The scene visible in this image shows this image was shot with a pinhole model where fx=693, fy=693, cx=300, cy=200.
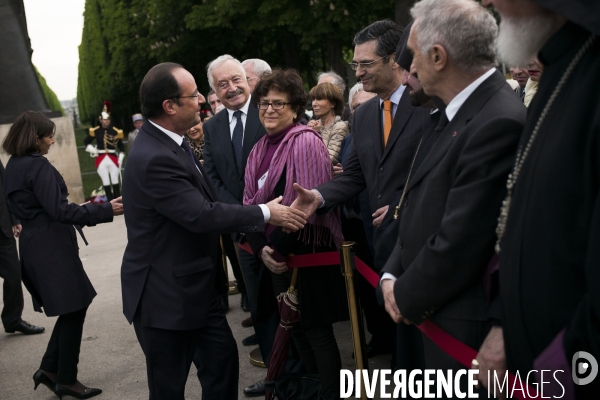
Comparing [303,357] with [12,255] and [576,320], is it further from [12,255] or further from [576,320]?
[12,255]

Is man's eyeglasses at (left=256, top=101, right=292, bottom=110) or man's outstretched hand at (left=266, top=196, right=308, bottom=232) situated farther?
man's eyeglasses at (left=256, top=101, right=292, bottom=110)

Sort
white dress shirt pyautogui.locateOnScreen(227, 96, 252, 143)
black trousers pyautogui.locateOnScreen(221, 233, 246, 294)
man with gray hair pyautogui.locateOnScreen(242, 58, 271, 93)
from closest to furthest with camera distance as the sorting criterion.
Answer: white dress shirt pyautogui.locateOnScreen(227, 96, 252, 143) → man with gray hair pyautogui.locateOnScreen(242, 58, 271, 93) → black trousers pyautogui.locateOnScreen(221, 233, 246, 294)

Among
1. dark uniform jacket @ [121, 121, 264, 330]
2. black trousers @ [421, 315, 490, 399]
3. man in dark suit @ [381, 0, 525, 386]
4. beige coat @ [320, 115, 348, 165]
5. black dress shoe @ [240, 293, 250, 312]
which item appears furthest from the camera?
black dress shoe @ [240, 293, 250, 312]

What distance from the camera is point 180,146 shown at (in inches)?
161

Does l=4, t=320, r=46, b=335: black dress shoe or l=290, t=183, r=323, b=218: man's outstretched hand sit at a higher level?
l=290, t=183, r=323, b=218: man's outstretched hand

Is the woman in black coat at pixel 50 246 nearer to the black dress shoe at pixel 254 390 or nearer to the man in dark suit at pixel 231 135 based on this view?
the man in dark suit at pixel 231 135

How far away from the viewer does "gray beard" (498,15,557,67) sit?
6.72 feet

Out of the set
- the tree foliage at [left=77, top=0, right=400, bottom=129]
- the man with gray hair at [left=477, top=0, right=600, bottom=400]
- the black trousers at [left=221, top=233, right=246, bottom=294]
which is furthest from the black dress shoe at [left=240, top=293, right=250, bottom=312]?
the tree foliage at [left=77, top=0, right=400, bottom=129]

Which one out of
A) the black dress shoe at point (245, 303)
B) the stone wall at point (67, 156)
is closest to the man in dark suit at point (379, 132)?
the black dress shoe at point (245, 303)

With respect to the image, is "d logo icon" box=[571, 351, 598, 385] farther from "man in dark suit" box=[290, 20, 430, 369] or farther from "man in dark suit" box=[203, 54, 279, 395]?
"man in dark suit" box=[203, 54, 279, 395]

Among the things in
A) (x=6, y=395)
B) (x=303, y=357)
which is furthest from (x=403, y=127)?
(x=6, y=395)

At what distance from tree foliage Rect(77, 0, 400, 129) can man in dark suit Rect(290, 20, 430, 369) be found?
42.9 ft

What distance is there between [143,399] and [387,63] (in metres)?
3.09

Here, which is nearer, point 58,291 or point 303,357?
point 303,357
